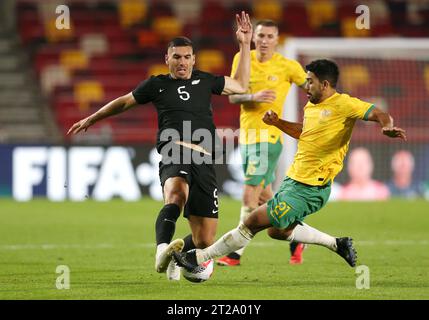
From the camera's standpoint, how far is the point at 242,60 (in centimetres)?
823

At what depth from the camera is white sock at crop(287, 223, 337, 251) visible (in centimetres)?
809

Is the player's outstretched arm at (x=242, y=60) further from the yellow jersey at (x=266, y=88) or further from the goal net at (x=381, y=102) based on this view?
the goal net at (x=381, y=102)

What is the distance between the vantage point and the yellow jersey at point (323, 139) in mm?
7590

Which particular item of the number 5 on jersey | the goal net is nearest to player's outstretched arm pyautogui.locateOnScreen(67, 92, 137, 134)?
the number 5 on jersey

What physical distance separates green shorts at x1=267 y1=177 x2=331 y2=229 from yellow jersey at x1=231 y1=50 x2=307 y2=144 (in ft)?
6.44

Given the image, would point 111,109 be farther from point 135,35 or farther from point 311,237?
point 135,35

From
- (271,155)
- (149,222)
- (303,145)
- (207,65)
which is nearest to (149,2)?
(207,65)

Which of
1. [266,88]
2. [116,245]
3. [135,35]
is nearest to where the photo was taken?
[266,88]

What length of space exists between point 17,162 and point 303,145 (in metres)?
10.5

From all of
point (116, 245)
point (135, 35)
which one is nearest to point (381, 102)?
point (135, 35)

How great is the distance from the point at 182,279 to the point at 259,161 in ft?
6.60

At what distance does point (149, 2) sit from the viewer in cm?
2473

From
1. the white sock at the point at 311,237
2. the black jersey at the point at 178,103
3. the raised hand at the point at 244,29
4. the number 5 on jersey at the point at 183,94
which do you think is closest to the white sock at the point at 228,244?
the white sock at the point at 311,237

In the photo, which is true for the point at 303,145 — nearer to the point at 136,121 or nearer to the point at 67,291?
the point at 67,291
